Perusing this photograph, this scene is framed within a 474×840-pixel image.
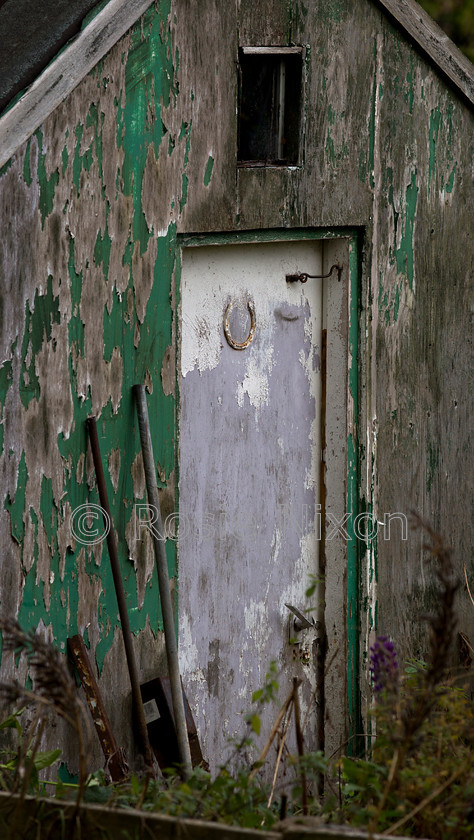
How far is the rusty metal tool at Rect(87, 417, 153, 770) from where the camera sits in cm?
342

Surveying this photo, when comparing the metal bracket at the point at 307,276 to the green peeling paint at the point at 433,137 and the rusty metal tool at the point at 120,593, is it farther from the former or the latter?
the rusty metal tool at the point at 120,593

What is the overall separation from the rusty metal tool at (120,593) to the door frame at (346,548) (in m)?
1.17

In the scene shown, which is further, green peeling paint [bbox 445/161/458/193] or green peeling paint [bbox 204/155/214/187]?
green peeling paint [bbox 445/161/458/193]

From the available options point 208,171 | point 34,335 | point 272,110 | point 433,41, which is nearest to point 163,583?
point 34,335

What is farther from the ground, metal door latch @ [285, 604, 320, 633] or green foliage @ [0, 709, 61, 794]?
metal door latch @ [285, 604, 320, 633]

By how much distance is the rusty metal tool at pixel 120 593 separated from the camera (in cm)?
342

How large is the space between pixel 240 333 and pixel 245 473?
0.55 metres

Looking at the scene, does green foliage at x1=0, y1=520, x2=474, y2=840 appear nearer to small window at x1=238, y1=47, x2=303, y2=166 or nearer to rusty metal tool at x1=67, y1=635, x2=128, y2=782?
rusty metal tool at x1=67, y1=635, x2=128, y2=782

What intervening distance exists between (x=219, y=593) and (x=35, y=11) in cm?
224

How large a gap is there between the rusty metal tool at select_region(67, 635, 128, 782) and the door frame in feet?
4.32

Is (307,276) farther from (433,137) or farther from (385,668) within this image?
(385,668)

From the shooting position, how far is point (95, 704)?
3.42m

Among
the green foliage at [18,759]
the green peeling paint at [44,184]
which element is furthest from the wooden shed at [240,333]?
the green foliage at [18,759]

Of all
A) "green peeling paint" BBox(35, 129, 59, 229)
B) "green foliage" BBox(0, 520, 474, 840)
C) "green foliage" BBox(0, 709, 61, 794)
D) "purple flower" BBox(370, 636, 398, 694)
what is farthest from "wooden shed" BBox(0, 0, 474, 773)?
"green foliage" BBox(0, 520, 474, 840)
